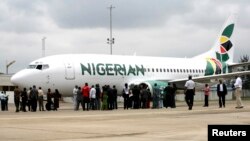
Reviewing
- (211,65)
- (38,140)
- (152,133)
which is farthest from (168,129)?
(211,65)

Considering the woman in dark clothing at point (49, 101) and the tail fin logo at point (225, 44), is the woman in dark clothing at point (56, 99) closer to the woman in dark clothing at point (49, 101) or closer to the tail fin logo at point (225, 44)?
the woman in dark clothing at point (49, 101)

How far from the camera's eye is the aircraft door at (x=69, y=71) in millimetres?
33125

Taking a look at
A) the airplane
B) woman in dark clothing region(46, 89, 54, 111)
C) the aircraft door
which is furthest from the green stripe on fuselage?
woman in dark clothing region(46, 89, 54, 111)

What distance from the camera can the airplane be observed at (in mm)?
32469

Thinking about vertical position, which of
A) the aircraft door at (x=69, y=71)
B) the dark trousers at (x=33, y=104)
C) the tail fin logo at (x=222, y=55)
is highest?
the tail fin logo at (x=222, y=55)

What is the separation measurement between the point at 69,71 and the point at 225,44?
66.0 ft

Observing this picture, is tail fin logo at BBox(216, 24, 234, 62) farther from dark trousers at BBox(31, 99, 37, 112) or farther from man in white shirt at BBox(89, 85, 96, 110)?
A: dark trousers at BBox(31, 99, 37, 112)

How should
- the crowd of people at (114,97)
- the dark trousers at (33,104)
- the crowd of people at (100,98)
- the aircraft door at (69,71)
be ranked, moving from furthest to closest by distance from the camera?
the aircraft door at (69,71)
the crowd of people at (114,97)
the crowd of people at (100,98)
the dark trousers at (33,104)

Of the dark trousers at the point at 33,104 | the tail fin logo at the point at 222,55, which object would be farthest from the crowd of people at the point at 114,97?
the tail fin logo at the point at 222,55

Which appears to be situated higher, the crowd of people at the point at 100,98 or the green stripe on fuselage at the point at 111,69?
the green stripe on fuselage at the point at 111,69

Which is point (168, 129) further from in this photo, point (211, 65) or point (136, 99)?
point (211, 65)

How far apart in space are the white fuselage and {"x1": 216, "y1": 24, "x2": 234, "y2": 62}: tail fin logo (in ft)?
22.3

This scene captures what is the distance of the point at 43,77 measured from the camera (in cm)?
3231

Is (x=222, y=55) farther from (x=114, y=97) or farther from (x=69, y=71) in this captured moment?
(x=114, y=97)
